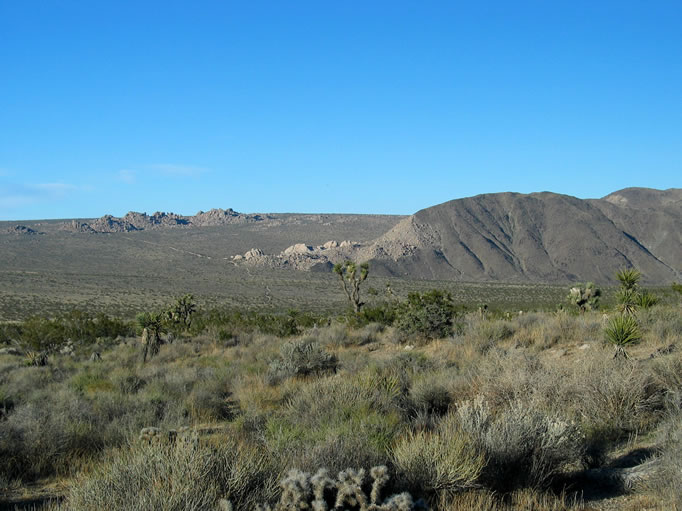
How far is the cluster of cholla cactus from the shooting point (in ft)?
12.7

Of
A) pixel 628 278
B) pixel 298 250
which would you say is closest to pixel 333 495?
pixel 628 278

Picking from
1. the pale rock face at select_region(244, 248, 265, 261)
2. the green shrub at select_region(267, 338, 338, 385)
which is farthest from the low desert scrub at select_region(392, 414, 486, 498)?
the pale rock face at select_region(244, 248, 265, 261)

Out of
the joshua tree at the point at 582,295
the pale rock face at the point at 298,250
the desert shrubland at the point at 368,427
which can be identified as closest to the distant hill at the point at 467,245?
the pale rock face at the point at 298,250

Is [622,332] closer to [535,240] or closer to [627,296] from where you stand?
[627,296]

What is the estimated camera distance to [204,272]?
303ft

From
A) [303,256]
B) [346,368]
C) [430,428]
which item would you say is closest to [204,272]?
[303,256]

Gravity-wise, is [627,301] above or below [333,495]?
above

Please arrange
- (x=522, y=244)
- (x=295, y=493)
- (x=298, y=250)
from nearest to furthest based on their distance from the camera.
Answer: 1. (x=295, y=493)
2. (x=522, y=244)
3. (x=298, y=250)

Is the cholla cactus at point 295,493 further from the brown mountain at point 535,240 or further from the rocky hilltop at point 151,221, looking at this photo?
the rocky hilltop at point 151,221

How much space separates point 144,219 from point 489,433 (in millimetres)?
189101

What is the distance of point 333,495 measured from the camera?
4055 millimetres

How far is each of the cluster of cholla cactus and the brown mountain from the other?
9442cm

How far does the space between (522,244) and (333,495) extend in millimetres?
111980

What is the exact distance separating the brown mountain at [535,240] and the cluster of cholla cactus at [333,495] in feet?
310
